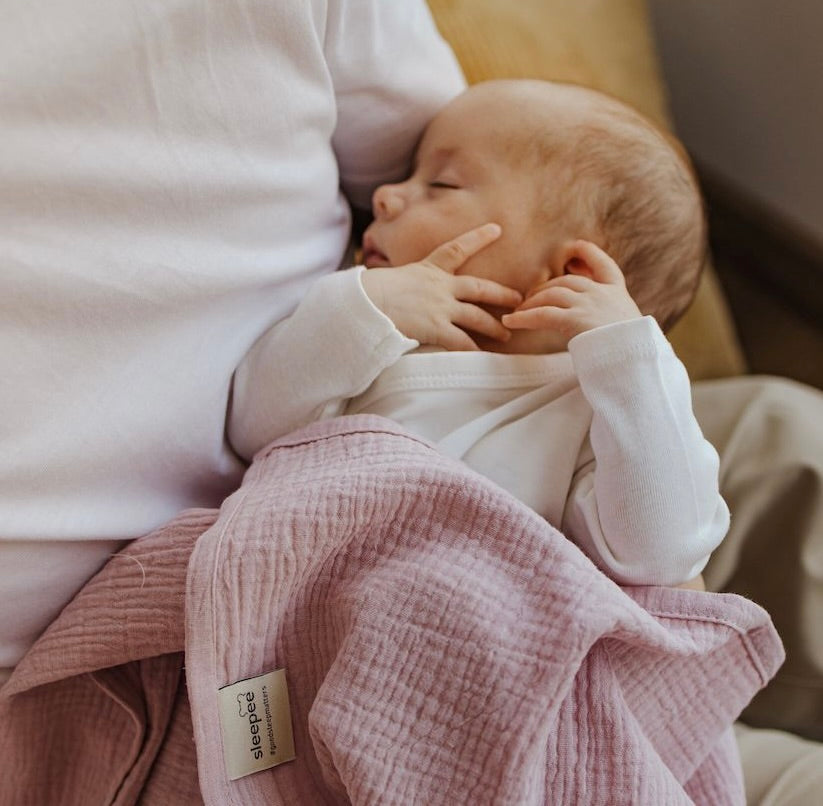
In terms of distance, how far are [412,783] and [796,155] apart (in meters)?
1.37

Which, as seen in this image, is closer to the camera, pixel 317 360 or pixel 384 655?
pixel 384 655

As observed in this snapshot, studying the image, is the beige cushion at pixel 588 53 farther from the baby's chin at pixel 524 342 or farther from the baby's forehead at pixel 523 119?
the baby's chin at pixel 524 342

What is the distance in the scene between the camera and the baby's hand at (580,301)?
2.41 feet

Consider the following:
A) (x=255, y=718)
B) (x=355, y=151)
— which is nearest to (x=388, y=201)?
(x=355, y=151)

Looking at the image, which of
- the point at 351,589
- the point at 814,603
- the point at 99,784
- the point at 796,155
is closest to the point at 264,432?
the point at 351,589

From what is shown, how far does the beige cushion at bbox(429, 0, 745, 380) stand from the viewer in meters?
1.12

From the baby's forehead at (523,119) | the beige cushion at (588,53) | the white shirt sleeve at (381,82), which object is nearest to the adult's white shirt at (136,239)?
the white shirt sleeve at (381,82)

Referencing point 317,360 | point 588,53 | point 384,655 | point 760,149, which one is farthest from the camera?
point 760,149

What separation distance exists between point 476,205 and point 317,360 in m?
0.21

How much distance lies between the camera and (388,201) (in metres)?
0.83

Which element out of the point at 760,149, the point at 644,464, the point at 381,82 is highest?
the point at 381,82

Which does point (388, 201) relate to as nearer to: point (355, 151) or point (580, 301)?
point (355, 151)

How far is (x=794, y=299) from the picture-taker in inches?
64.4

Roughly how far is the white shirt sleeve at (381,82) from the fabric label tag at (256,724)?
1.69ft
